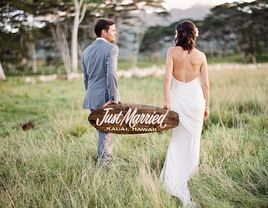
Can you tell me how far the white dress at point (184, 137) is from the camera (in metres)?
4.59

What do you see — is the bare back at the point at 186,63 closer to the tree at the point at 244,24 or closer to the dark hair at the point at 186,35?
the dark hair at the point at 186,35

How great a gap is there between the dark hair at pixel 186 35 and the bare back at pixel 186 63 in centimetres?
6

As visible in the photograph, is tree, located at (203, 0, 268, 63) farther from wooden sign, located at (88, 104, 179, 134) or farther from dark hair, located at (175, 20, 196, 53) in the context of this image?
wooden sign, located at (88, 104, 179, 134)

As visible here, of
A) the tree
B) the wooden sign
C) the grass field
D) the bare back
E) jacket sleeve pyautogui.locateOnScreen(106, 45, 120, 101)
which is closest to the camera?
the grass field

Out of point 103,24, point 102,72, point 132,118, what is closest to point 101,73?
point 102,72

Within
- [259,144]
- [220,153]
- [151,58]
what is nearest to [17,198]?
[220,153]

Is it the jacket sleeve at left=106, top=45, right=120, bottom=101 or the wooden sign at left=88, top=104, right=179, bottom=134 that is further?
the jacket sleeve at left=106, top=45, right=120, bottom=101

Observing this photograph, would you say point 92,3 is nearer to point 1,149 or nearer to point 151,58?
point 1,149

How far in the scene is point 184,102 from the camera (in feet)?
15.1

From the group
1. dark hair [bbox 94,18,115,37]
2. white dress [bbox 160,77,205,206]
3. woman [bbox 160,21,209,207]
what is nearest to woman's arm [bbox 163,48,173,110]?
woman [bbox 160,21,209,207]

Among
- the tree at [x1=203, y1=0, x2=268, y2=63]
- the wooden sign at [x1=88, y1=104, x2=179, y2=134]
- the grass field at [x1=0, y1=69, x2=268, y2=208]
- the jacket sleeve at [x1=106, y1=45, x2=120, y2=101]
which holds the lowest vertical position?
the tree at [x1=203, y1=0, x2=268, y2=63]

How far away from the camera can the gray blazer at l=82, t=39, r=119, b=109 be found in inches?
198

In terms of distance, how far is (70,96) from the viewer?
13031 mm

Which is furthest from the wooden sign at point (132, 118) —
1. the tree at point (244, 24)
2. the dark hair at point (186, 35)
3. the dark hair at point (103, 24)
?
the tree at point (244, 24)
